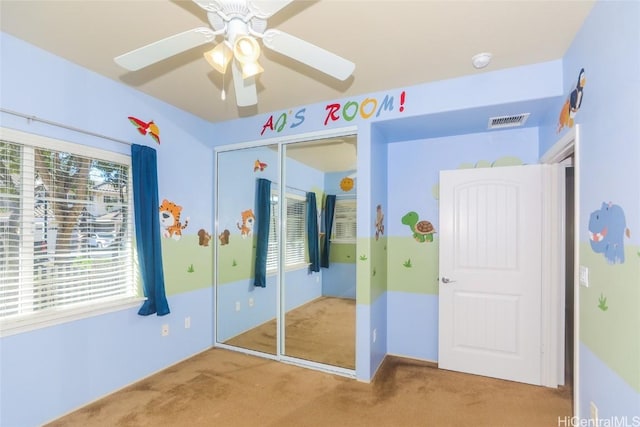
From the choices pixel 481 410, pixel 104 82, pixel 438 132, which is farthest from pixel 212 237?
pixel 481 410

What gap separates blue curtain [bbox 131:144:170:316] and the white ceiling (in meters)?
0.63

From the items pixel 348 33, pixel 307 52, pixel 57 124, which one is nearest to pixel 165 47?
pixel 307 52

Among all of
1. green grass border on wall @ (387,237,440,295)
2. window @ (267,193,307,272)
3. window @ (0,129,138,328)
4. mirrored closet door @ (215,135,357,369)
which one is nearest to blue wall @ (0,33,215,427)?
window @ (0,129,138,328)

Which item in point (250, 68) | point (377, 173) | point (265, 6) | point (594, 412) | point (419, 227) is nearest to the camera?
point (265, 6)

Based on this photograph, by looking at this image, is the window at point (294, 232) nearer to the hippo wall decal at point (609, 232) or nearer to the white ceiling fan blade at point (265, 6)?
the white ceiling fan blade at point (265, 6)

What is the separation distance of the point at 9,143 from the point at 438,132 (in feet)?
10.6

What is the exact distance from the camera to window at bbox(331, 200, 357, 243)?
9.45 feet

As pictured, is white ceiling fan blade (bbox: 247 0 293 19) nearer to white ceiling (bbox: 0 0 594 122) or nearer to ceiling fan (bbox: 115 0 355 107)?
ceiling fan (bbox: 115 0 355 107)

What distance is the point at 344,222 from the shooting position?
298cm

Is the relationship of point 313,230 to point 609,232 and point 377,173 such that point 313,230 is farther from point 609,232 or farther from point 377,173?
point 609,232

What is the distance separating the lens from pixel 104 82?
2373mm

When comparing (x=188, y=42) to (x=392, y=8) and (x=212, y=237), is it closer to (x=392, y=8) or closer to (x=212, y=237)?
(x=392, y=8)

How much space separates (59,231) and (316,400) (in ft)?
7.26

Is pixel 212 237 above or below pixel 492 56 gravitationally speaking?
below
